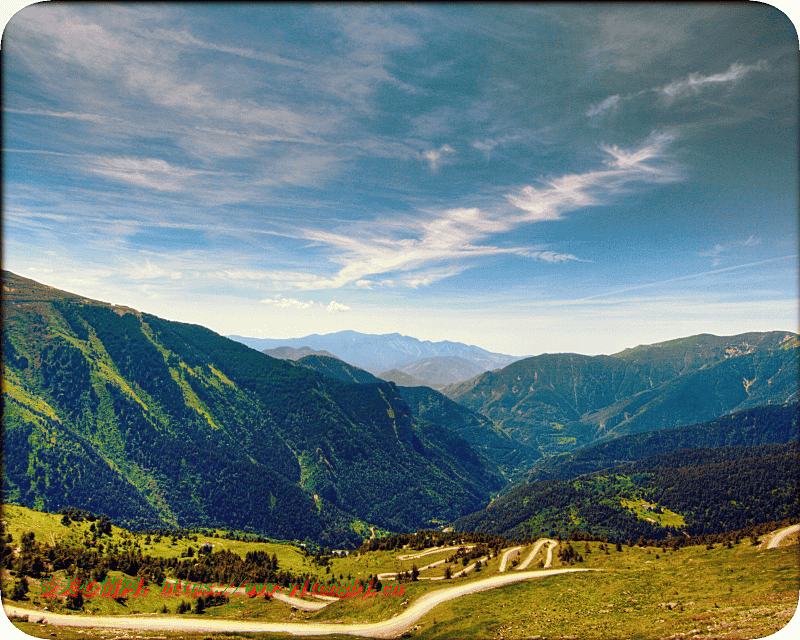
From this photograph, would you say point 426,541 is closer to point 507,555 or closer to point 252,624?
point 507,555

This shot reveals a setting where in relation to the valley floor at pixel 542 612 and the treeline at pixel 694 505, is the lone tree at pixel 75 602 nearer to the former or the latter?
the valley floor at pixel 542 612

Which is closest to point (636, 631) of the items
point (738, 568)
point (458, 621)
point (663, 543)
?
point (458, 621)

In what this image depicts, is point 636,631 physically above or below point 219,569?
above

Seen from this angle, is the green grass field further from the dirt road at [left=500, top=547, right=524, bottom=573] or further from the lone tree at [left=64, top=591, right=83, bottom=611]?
the dirt road at [left=500, top=547, right=524, bottom=573]

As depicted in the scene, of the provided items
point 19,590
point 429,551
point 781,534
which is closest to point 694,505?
point 781,534

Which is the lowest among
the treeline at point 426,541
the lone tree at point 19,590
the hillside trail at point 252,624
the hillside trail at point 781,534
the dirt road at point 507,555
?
the treeline at point 426,541

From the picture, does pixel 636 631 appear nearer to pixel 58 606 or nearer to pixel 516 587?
pixel 516 587

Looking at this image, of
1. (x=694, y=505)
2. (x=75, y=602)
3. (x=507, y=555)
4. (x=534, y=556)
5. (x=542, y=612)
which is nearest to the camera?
(x=542, y=612)

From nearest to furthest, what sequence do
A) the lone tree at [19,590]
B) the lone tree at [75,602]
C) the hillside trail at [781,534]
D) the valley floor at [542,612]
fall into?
the valley floor at [542,612] < the lone tree at [19,590] < the lone tree at [75,602] < the hillside trail at [781,534]

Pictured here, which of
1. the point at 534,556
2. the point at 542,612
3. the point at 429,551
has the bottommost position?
the point at 429,551

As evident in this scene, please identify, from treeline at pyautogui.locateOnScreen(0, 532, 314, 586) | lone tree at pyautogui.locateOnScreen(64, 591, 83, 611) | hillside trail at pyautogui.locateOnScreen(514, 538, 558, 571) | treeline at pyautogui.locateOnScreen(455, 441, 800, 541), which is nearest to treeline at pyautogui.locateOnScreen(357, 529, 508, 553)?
hillside trail at pyautogui.locateOnScreen(514, 538, 558, 571)

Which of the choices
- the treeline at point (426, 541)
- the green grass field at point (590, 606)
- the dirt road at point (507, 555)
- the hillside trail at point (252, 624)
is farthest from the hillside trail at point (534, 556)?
the hillside trail at point (252, 624)
